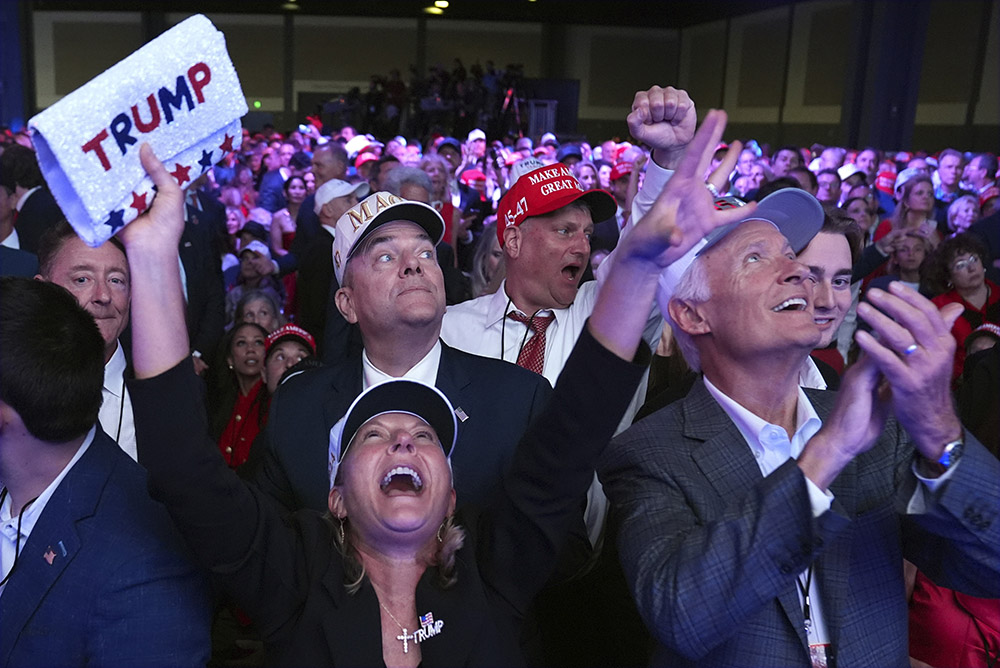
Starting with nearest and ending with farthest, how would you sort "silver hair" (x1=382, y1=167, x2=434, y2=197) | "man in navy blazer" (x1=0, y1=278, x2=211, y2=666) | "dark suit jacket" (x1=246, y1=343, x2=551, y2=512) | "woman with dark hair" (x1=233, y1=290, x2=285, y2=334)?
"man in navy blazer" (x1=0, y1=278, x2=211, y2=666)
"dark suit jacket" (x1=246, y1=343, x2=551, y2=512)
"woman with dark hair" (x1=233, y1=290, x2=285, y2=334)
"silver hair" (x1=382, y1=167, x2=434, y2=197)

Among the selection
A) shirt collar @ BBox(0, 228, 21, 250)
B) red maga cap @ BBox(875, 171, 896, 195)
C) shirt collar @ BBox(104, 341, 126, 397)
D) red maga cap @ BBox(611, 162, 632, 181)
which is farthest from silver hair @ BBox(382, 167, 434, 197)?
red maga cap @ BBox(875, 171, 896, 195)

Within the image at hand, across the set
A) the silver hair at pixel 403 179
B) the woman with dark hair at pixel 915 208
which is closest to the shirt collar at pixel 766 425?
the silver hair at pixel 403 179

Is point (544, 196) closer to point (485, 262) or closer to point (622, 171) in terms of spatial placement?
point (485, 262)

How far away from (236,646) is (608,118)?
28.1 meters

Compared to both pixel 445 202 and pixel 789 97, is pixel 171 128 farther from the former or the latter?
pixel 789 97

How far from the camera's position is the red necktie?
110 inches

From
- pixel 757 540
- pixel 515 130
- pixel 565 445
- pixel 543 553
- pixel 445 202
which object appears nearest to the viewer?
pixel 757 540

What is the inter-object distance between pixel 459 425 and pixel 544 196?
3.61ft

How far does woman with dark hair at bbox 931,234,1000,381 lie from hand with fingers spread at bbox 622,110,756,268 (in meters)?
3.63

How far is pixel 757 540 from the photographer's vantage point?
1414 millimetres

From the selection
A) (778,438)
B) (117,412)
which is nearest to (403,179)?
(117,412)

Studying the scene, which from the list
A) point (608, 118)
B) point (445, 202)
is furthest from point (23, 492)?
point (608, 118)

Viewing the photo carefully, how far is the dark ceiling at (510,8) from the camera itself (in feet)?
83.7

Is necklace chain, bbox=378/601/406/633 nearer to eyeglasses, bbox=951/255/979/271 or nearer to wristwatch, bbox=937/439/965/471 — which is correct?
wristwatch, bbox=937/439/965/471
